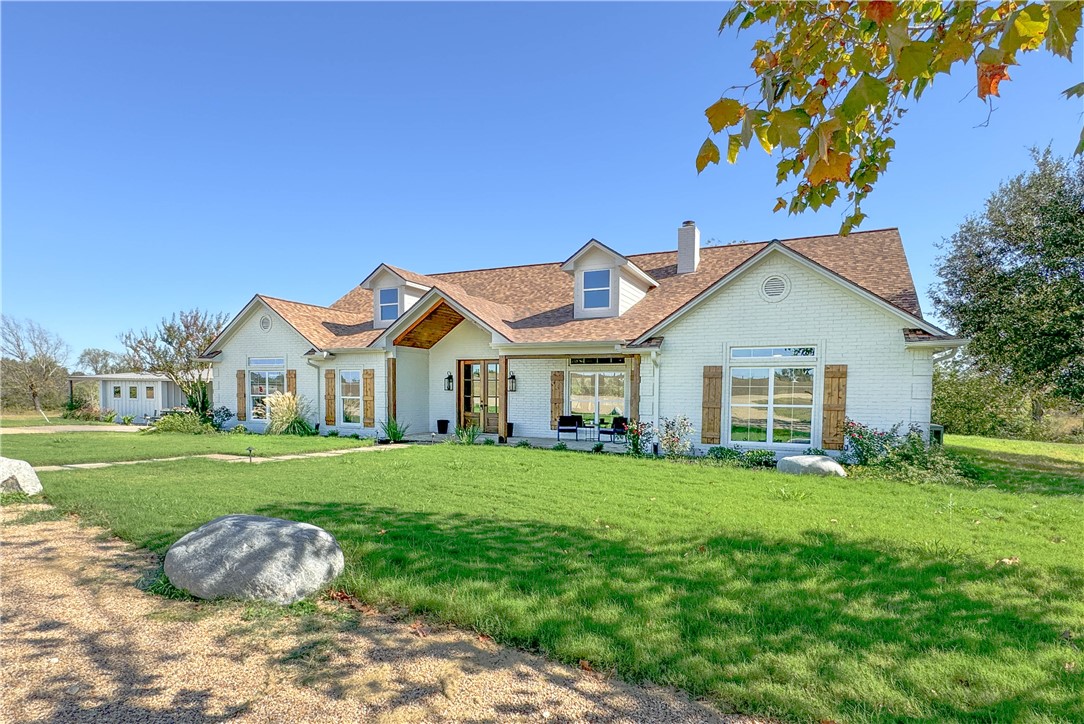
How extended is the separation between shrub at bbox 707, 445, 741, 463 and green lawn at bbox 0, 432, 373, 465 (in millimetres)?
10150

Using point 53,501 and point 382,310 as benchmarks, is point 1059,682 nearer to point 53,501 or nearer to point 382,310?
point 53,501

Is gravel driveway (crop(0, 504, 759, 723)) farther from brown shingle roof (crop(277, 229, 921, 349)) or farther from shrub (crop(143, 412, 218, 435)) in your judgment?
shrub (crop(143, 412, 218, 435))

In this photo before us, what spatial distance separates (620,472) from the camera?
33.9 feet

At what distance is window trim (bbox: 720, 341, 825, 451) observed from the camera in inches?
481

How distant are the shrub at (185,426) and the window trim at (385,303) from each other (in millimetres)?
7431

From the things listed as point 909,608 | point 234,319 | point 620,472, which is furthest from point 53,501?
point 234,319

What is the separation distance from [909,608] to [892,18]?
173 inches

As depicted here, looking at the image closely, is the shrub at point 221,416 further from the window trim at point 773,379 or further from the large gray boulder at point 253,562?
the window trim at point 773,379

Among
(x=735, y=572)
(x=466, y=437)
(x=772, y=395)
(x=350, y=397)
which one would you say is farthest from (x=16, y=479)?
(x=772, y=395)

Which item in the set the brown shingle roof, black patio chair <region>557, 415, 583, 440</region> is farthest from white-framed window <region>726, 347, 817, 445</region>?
black patio chair <region>557, 415, 583, 440</region>

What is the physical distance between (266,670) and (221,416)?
65.2 ft

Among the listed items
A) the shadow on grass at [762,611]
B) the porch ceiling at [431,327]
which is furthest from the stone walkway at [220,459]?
the shadow on grass at [762,611]

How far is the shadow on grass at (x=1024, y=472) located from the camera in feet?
30.7

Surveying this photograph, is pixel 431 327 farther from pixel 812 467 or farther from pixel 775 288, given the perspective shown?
pixel 812 467
